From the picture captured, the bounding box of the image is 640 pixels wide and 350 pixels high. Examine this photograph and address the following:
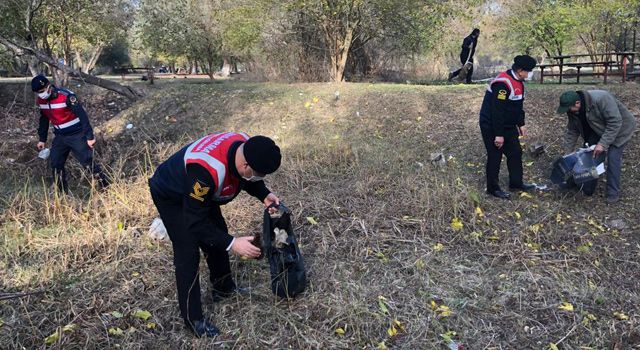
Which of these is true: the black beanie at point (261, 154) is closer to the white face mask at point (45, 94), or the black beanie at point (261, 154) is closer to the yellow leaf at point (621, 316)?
the yellow leaf at point (621, 316)

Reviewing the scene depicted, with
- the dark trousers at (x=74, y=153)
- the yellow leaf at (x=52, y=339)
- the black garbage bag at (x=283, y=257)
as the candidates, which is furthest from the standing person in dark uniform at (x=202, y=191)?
the dark trousers at (x=74, y=153)

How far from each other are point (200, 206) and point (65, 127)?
13.1 ft

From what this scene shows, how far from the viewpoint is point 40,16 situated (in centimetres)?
1177

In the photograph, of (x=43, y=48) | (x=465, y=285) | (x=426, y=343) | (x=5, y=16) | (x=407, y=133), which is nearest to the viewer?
(x=426, y=343)

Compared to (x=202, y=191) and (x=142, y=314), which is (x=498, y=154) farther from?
(x=142, y=314)

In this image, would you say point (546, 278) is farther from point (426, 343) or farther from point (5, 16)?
point (5, 16)

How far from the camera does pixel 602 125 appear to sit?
16.0ft

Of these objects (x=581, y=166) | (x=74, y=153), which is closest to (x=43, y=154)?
(x=74, y=153)

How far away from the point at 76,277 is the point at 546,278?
3.57 metres

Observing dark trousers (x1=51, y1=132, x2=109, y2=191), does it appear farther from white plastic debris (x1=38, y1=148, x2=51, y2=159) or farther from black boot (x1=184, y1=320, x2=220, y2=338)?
black boot (x1=184, y1=320, x2=220, y2=338)

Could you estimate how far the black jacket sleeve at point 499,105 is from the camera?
4.88m

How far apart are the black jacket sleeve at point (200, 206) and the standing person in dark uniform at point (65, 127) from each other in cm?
347

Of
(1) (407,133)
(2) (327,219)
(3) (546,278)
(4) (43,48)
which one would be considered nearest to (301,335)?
(2) (327,219)

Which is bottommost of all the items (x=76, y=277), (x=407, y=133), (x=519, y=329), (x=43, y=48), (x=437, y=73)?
(x=519, y=329)
